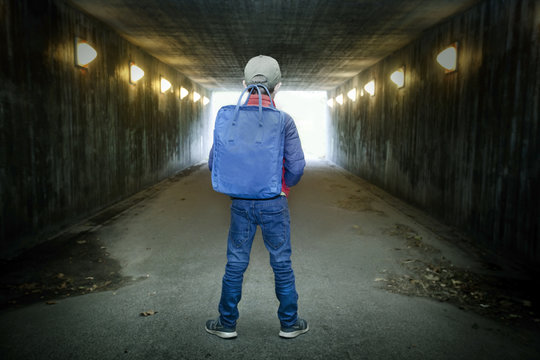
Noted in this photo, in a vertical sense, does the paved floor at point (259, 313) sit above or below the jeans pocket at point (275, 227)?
below

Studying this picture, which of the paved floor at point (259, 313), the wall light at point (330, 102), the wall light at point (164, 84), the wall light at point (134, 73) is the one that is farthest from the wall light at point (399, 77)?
the wall light at point (330, 102)

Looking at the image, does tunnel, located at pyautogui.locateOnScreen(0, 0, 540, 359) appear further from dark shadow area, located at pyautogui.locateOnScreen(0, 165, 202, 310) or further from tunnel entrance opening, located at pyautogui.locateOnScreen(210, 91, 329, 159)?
tunnel entrance opening, located at pyautogui.locateOnScreen(210, 91, 329, 159)

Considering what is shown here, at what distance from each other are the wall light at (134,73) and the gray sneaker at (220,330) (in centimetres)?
813

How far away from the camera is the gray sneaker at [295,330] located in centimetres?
282

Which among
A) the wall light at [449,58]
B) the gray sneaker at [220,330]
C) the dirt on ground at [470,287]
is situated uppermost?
the wall light at [449,58]

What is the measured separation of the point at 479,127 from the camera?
5.92 meters

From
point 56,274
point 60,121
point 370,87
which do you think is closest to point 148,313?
point 56,274

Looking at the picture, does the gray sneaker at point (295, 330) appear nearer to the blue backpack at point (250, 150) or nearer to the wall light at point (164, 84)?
the blue backpack at point (250, 150)

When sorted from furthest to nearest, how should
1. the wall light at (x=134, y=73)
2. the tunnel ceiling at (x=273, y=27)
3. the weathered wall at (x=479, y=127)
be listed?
the wall light at (x=134, y=73), the tunnel ceiling at (x=273, y=27), the weathered wall at (x=479, y=127)

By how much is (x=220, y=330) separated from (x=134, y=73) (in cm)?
837

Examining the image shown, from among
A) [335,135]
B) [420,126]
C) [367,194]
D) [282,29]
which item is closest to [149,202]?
[282,29]

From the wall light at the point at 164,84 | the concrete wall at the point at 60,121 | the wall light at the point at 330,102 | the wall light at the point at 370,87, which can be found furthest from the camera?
the wall light at the point at 330,102

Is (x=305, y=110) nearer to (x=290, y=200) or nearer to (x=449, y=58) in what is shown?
(x=290, y=200)

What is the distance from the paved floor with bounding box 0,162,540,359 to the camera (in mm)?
2686
